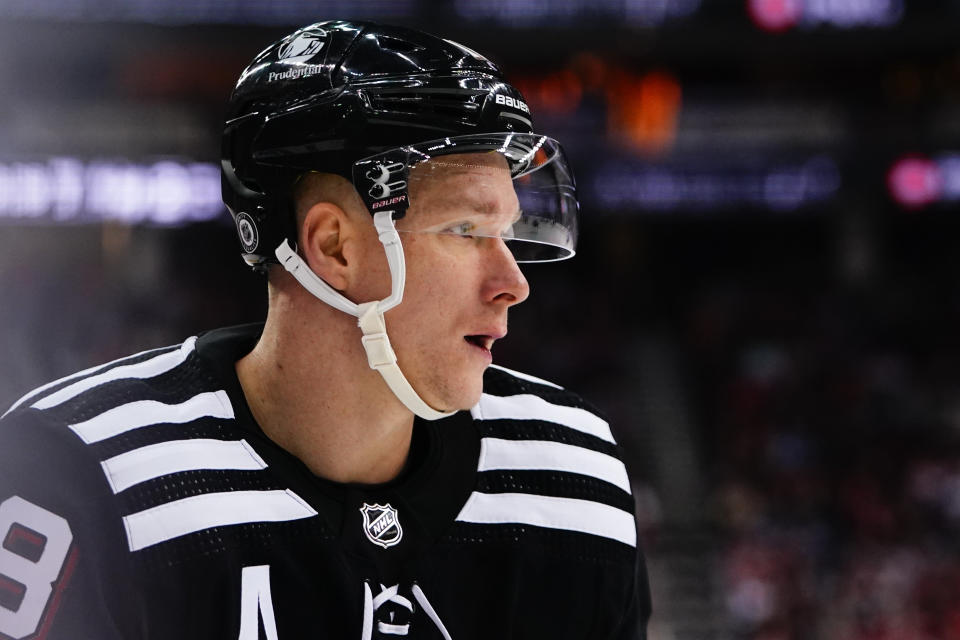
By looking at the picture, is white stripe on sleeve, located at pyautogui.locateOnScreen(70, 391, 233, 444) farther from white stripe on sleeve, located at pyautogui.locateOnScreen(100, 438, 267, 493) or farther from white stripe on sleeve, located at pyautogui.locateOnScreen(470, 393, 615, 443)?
white stripe on sleeve, located at pyautogui.locateOnScreen(470, 393, 615, 443)

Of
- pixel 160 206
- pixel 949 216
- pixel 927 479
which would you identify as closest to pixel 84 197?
pixel 160 206

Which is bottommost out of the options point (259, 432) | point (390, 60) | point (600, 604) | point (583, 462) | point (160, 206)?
point (160, 206)

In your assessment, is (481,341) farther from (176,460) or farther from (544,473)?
(176,460)

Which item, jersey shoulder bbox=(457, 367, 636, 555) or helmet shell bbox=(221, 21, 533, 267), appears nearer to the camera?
helmet shell bbox=(221, 21, 533, 267)

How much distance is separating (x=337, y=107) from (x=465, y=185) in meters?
0.19

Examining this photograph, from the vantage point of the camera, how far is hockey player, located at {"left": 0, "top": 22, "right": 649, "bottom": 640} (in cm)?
131

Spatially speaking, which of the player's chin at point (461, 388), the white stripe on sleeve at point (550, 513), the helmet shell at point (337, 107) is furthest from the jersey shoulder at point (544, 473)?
the helmet shell at point (337, 107)

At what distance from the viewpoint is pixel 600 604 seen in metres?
1.54

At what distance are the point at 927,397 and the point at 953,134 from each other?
2.25 m

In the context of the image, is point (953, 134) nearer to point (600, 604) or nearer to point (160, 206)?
point (160, 206)

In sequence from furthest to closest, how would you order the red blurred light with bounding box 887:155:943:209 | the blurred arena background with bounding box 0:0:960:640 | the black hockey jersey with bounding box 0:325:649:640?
1. the red blurred light with bounding box 887:155:943:209
2. the blurred arena background with bounding box 0:0:960:640
3. the black hockey jersey with bounding box 0:325:649:640

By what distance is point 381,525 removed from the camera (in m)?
1.44

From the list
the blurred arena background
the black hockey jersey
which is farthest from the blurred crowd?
the black hockey jersey

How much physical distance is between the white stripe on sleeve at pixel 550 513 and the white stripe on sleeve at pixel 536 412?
13 centimetres
